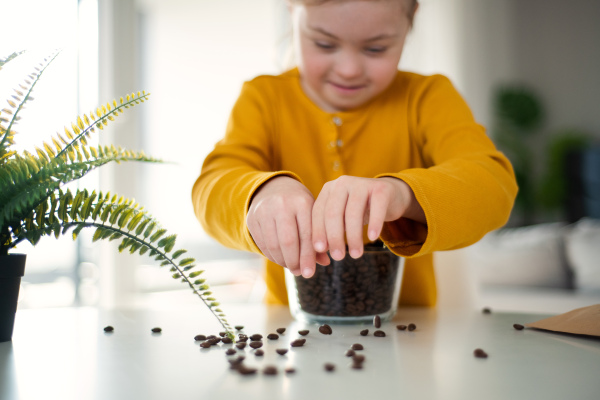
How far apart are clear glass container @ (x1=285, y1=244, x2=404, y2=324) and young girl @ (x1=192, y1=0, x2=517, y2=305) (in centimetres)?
5

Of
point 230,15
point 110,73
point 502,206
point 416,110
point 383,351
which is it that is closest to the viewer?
point 383,351

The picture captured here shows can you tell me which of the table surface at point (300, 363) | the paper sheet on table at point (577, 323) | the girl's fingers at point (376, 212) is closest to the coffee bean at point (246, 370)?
the table surface at point (300, 363)

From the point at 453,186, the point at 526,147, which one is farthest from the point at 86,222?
the point at 526,147

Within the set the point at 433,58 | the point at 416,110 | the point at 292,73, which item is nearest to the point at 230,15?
the point at 433,58

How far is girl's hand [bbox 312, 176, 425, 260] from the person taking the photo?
2.08 ft

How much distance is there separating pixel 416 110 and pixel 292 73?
326 millimetres

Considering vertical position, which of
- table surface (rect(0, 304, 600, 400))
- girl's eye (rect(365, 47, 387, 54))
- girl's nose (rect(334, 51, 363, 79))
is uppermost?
girl's eye (rect(365, 47, 387, 54))

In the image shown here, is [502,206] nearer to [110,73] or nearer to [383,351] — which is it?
[383,351]

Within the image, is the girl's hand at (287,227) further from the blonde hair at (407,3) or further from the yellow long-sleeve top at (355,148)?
the blonde hair at (407,3)

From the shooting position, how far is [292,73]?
1.31m

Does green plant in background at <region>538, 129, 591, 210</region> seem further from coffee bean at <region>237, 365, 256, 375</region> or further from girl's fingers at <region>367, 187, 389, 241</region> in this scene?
coffee bean at <region>237, 365, 256, 375</region>

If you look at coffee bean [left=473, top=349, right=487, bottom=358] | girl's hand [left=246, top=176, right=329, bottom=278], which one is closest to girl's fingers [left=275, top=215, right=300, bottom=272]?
girl's hand [left=246, top=176, right=329, bottom=278]

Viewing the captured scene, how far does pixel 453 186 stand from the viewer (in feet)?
2.64

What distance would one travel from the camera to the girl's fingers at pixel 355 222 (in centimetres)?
64
